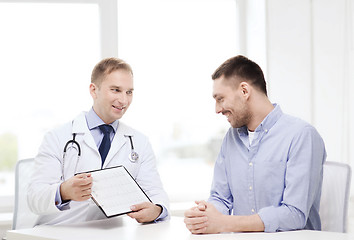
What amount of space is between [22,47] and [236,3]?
5.45 ft

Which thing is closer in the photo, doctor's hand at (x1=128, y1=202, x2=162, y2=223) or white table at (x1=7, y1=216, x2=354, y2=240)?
white table at (x1=7, y1=216, x2=354, y2=240)

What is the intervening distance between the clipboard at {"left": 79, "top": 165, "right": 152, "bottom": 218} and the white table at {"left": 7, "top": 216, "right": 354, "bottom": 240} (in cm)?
9

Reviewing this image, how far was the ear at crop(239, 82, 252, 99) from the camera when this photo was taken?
2.26m

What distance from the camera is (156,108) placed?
3828 millimetres

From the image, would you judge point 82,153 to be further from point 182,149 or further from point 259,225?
point 182,149

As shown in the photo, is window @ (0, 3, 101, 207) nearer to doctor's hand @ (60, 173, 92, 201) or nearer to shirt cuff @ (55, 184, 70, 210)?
shirt cuff @ (55, 184, 70, 210)

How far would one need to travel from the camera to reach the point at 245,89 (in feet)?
7.43

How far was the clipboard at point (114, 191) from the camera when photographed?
2090 mm

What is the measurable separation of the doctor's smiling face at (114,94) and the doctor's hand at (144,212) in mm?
529

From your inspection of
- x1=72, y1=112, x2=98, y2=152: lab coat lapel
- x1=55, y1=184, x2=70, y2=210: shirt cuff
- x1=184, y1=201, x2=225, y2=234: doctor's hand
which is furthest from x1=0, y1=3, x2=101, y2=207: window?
x1=184, y1=201, x2=225, y2=234: doctor's hand

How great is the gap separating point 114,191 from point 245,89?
0.73m

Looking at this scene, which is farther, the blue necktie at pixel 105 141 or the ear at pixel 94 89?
the ear at pixel 94 89

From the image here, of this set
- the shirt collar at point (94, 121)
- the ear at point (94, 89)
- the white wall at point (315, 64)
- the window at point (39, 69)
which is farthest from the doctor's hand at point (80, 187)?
the white wall at point (315, 64)

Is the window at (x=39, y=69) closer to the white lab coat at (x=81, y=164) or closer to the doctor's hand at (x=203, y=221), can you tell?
the white lab coat at (x=81, y=164)
